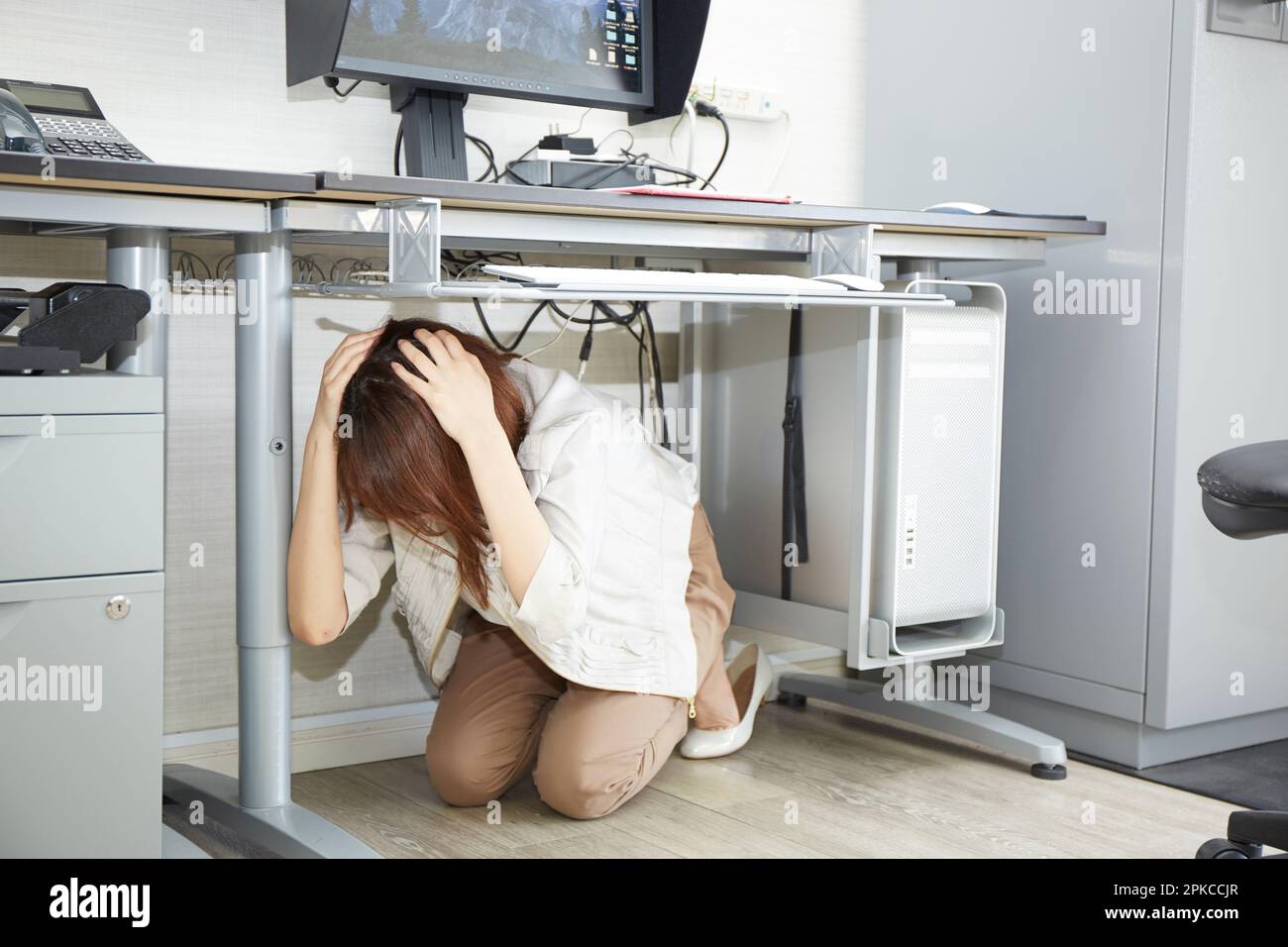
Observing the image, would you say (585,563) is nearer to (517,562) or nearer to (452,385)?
(517,562)

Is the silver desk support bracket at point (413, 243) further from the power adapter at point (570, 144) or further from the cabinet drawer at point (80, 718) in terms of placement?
the power adapter at point (570, 144)

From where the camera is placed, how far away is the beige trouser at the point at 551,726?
5.75ft

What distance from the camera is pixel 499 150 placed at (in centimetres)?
209

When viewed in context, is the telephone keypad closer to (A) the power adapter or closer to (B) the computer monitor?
(B) the computer monitor

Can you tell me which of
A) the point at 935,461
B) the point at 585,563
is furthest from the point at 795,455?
the point at 585,563

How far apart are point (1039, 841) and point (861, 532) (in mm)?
476

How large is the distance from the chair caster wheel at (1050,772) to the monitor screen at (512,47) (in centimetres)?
115

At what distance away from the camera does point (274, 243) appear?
1.51 m

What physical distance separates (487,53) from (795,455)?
747mm

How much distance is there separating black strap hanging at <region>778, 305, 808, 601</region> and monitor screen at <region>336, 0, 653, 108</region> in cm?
43

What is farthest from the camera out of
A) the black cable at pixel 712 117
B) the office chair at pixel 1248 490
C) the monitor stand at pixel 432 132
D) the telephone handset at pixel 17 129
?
the black cable at pixel 712 117

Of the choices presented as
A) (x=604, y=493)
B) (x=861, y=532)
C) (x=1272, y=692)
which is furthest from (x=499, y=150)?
(x=1272, y=692)

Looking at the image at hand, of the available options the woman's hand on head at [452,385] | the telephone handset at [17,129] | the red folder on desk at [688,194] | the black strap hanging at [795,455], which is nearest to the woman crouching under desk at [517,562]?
the woman's hand on head at [452,385]

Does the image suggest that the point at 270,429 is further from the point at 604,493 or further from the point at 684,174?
the point at 684,174
